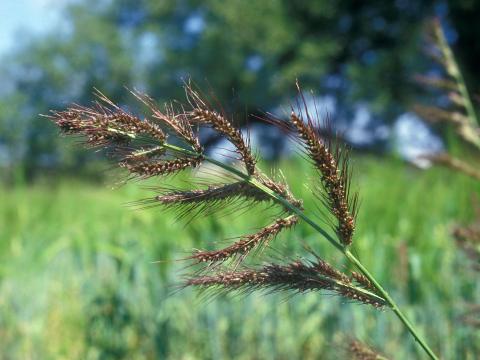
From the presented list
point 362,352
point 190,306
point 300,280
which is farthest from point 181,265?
point 300,280

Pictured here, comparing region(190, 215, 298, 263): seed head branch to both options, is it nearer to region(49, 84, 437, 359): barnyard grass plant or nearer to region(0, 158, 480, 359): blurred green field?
region(49, 84, 437, 359): barnyard grass plant

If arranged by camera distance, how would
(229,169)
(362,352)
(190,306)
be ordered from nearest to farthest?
1. (229,169)
2. (362,352)
3. (190,306)

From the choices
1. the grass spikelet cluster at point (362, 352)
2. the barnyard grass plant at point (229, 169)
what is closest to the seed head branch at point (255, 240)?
the barnyard grass plant at point (229, 169)

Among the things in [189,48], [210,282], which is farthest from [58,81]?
[210,282]

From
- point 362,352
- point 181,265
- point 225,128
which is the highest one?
point 181,265

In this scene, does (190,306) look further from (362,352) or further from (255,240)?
(255,240)

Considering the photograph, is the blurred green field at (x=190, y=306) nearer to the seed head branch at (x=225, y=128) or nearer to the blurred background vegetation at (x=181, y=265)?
the blurred background vegetation at (x=181, y=265)

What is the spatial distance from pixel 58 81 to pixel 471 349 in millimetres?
42026

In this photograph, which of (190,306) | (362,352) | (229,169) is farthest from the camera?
(190,306)

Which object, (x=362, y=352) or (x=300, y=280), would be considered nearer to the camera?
(x=300, y=280)

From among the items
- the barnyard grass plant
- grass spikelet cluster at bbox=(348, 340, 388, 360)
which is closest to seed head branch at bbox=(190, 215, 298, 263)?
the barnyard grass plant

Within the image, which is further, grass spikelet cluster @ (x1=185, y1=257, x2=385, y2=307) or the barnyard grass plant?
grass spikelet cluster @ (x1=185, y1=257, x2=385, y2=307)

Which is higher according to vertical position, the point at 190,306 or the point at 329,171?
the point at 190,306

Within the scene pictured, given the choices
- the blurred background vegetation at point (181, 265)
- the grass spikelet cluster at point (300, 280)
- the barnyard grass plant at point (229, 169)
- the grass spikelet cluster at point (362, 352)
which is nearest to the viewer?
the barnyard grass plant at point (229, 169)
